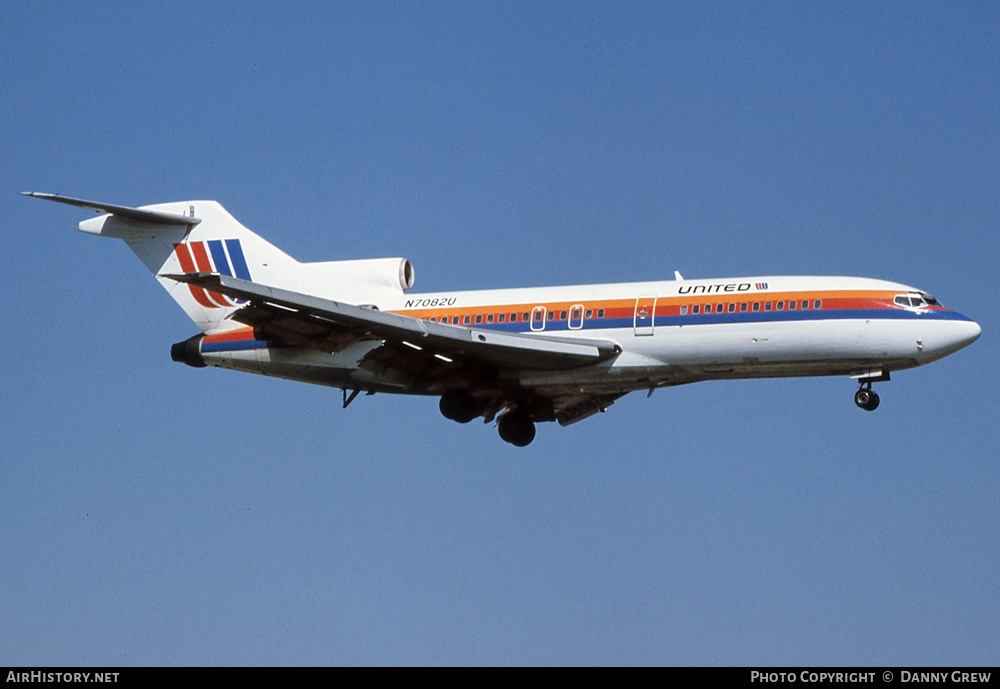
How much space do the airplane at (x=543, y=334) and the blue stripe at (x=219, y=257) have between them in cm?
128

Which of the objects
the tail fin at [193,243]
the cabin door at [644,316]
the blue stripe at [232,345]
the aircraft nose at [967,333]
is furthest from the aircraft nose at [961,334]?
the tail fin at [193,243]

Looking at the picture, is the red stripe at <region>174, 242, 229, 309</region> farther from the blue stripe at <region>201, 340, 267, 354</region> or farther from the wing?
the wing

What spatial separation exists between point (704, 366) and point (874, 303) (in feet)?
13.0

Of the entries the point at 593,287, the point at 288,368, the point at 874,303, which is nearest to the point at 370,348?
the point at 288,368

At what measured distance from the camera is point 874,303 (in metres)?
31.7

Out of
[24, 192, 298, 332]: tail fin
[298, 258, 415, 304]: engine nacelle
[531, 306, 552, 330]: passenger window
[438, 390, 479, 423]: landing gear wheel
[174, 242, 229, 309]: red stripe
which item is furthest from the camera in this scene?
[174, 242, 229, 309]: red stripe

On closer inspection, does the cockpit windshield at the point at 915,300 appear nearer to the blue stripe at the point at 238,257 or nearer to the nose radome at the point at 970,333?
the nose radome at the point at 970,333

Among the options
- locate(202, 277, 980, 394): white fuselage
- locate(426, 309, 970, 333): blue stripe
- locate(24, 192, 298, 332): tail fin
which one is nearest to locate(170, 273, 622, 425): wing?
locate(202, 277, 980, 394): white fuselage

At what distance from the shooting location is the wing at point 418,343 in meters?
31.9

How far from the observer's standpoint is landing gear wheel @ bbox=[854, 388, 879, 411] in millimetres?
32031

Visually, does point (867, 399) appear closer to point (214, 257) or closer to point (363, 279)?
point (363, 279)

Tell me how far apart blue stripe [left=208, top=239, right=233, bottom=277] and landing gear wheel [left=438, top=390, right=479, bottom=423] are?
24.9ft

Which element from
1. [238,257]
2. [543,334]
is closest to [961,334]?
[543,334]
